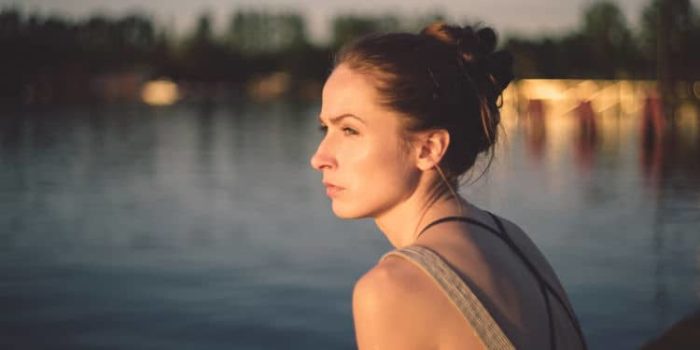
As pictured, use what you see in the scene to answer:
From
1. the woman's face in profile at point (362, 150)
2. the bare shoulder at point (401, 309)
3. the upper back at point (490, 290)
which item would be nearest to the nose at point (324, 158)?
the woman's face in profile at point (362, 150)

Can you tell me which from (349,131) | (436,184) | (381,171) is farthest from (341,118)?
(436,184)

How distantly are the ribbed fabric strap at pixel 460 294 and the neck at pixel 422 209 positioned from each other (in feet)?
0.93

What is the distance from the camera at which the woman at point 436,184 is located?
76.1 inches

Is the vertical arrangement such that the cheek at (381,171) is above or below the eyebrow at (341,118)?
below

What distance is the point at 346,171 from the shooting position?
2.29 m

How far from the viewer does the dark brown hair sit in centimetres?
216

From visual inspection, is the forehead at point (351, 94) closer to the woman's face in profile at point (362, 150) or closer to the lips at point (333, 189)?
Answer: the woman's face in profile at point (362, 150)

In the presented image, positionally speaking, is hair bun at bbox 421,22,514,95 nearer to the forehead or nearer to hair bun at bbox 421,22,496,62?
hair bun at bbox 421,22,496,62

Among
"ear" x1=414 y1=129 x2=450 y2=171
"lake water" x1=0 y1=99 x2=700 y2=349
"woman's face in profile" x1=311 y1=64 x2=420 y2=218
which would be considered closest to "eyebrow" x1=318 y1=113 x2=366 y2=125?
"woman's face in profile" x1=311 y1=64 x2=420 y2=218

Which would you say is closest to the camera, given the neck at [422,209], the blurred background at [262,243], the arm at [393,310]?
the arm at [393,310]

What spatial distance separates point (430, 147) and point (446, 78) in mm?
160

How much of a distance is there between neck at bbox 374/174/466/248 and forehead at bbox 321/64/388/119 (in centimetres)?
23

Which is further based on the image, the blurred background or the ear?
the blurred background

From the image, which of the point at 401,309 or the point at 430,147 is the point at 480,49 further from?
the point at 401,309
